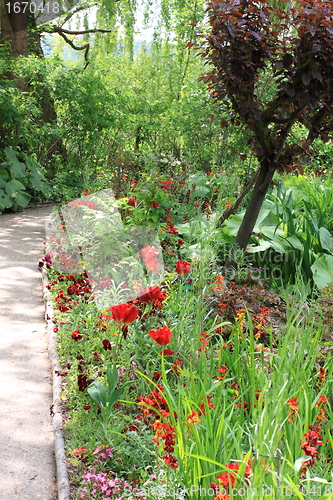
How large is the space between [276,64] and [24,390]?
2.73m

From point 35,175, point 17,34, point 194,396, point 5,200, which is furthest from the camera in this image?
point 17,34

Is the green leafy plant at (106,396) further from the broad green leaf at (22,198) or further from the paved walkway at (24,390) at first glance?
the broad green leaf at (22,198)

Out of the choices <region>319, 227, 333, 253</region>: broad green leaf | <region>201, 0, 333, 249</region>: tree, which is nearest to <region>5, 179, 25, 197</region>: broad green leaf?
<region>201, 0, 333, 249</region>: tree

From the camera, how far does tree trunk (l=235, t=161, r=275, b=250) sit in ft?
12.8

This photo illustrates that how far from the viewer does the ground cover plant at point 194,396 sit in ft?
5.07

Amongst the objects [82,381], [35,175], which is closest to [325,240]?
[82,381]

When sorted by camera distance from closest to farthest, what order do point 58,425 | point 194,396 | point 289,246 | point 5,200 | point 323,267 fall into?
point 194,396, point 58,425, point 323,267, point 289,246, point 5,200

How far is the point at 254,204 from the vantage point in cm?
397

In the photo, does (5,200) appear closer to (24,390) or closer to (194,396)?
(24,390)

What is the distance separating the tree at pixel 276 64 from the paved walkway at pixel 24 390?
7.23ft

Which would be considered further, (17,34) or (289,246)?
(17,34)

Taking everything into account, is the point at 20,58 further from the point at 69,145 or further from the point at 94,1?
the point at 94,1

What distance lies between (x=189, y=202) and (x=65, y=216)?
1.52 m

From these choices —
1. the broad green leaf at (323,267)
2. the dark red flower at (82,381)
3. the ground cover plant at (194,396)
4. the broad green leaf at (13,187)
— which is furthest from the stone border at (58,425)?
the broad green leaf at (13,187)
